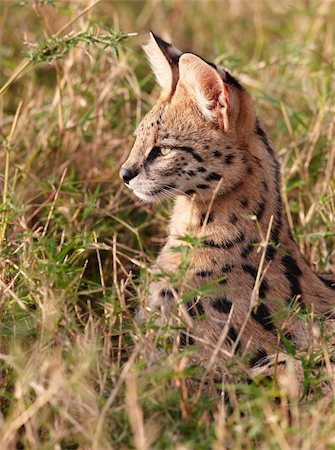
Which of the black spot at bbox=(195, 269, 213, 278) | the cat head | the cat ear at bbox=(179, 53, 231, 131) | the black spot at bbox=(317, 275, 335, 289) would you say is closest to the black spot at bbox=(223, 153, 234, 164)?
the cat head

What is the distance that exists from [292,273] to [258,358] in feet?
1.39

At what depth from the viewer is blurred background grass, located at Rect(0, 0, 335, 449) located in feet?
10.5

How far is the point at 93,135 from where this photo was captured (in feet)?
18.5

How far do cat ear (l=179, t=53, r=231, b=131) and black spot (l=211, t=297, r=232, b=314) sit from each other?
2.35 feet

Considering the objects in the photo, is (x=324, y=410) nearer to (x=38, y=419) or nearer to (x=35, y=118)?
(x=38, y=419)

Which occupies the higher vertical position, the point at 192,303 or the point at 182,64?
the point at 182,64

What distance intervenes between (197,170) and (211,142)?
13 cm

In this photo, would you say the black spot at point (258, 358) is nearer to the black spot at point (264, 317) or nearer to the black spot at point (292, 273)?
the black spot at point (264, 317)

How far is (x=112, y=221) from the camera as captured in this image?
205 inches

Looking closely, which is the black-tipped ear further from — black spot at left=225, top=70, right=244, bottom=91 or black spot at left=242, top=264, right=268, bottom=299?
black spot at left=242, top=264, right=268, bottom=299

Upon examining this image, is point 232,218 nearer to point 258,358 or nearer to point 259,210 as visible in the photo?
point 259,210

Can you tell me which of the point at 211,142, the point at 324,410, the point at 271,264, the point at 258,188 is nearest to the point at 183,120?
the point at 211,142

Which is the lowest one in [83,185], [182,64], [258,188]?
[83,185]

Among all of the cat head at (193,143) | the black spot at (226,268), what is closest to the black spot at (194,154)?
the cat head at (193,143)
